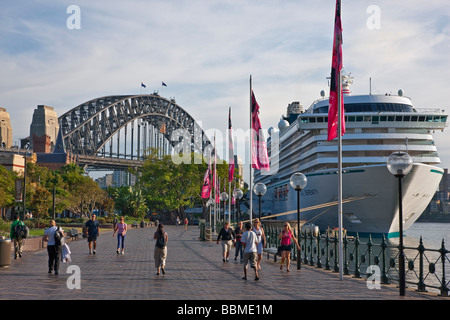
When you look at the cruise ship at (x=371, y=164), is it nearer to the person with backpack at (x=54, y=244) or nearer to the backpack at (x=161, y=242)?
the backpack at (x=161, y=242)

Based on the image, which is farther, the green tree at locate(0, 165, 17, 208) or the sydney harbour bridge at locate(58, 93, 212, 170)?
the sydney harbour bridge at locate(58, 93, 212, 170)

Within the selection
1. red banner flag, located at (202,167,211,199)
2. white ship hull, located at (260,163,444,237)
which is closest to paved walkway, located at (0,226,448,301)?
white ship hull, located at (260,163,444,237)

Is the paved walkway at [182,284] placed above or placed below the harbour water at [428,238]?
above

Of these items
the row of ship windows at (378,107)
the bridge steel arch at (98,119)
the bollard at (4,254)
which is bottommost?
the bollard at (4,254)

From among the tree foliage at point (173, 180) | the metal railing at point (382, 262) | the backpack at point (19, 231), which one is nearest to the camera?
the metal railing at point (382, 262)

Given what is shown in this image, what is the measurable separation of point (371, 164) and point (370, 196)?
393cm

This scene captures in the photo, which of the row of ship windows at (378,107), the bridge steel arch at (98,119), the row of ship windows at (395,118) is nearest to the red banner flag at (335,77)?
the row of ship windows at (395,118)

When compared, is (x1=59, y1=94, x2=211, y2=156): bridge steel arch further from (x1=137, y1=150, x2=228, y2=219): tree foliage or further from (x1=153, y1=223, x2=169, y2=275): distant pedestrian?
(x1=153, y1=223, x2=169, y2=275): distant pedestrian

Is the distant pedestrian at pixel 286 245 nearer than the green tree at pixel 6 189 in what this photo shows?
Yes

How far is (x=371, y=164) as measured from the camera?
50531 millimetres

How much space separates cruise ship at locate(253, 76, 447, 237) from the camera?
47469mm

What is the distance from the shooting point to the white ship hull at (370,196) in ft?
154

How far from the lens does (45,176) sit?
265 feet

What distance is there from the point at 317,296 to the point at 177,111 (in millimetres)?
178315
